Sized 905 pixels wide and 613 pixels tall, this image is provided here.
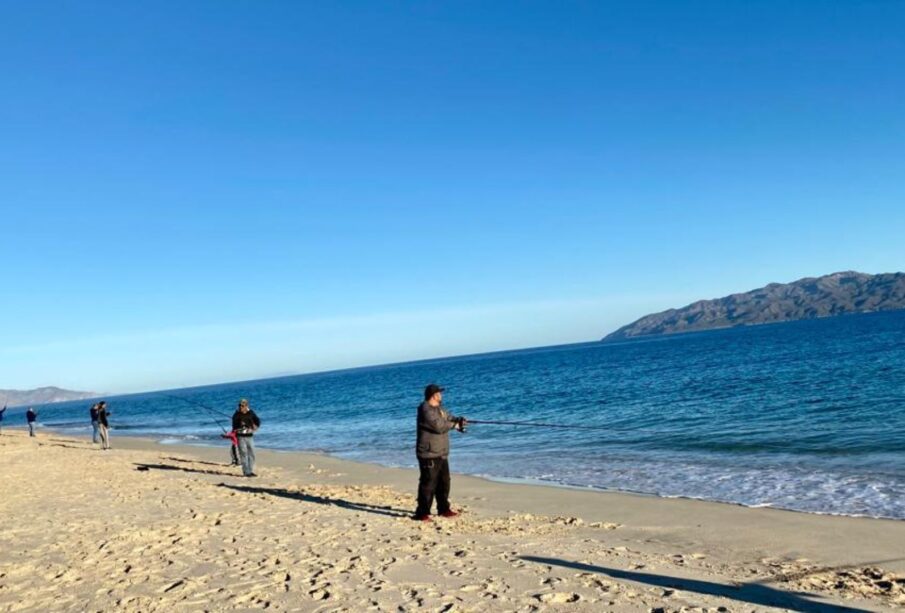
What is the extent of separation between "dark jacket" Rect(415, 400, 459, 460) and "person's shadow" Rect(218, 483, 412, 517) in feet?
4.37

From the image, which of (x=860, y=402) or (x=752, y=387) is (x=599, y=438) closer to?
(x=860, y=402)

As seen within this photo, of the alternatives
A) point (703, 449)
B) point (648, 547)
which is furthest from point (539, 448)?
point (648, 547)

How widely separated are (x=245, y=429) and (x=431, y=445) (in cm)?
681

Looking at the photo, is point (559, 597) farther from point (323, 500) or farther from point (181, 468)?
point (181, 468)

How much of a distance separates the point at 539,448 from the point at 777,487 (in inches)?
312

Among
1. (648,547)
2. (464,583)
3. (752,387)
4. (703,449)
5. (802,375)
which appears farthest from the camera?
(802,375)

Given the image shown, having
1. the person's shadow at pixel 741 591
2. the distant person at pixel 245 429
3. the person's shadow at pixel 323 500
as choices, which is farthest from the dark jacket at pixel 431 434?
the distant person at pixel 245 429

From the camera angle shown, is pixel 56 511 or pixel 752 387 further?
pixel 752 387

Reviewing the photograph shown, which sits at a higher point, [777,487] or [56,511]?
[56,511]

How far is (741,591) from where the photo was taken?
238 inches

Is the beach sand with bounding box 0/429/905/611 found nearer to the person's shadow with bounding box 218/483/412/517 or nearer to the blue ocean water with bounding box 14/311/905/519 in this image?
the person's shadow with bounding box 218/483/412/517

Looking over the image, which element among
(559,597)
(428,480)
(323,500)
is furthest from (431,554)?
(323,500)

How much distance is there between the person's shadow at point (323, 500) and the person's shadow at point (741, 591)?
4378 mm

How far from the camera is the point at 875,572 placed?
6.80 metres
